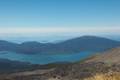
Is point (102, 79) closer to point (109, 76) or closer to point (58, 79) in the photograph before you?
point (109, 76)

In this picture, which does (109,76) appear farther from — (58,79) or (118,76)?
(58,79)

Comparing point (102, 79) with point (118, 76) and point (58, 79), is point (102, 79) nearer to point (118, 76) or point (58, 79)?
point (118, 76)

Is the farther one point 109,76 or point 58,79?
point 58,79

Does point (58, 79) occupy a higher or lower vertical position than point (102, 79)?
lower

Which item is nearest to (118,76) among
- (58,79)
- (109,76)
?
(109,76)

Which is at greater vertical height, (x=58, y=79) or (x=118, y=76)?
(x=118, y=76)

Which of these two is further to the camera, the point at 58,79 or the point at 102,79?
the point at 58,79
